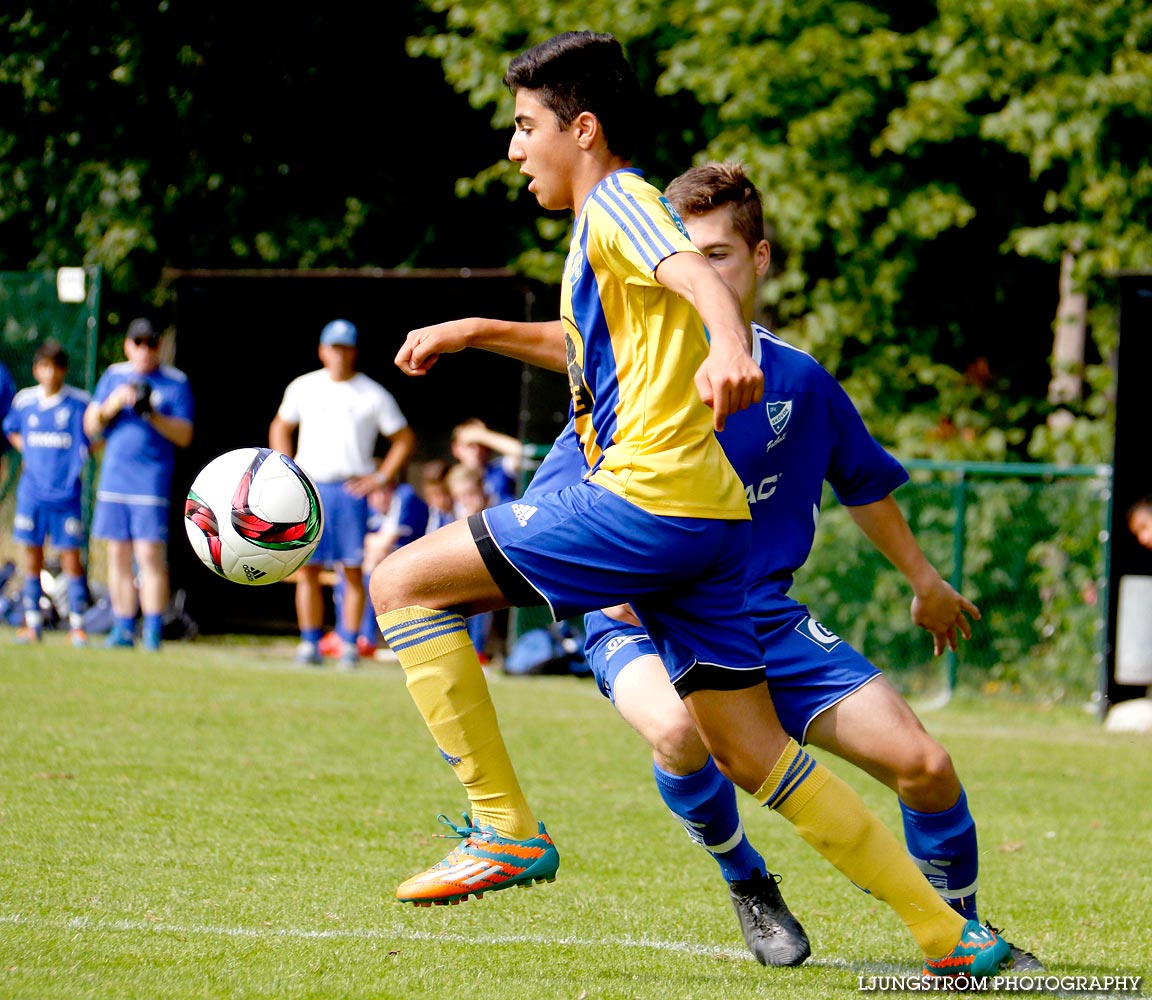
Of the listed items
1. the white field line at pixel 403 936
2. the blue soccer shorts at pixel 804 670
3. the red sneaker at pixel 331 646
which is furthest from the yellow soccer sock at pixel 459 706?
the red sneaker at pixel 331 646

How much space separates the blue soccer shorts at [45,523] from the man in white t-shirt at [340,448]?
180cm

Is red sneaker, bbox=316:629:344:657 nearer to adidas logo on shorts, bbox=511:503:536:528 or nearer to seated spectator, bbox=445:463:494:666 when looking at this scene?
seated spectator, bbox=445:463:494:666

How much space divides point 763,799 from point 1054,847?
2.85 metres

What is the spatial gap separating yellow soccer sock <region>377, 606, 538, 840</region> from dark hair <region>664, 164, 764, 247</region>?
1.38 metres

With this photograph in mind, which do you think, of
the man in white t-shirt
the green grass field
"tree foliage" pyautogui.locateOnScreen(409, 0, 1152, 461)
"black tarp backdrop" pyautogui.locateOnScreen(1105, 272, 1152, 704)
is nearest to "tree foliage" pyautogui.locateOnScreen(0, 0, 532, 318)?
"tree foliage" pyautogui.locateOnScreen(409, 0, 1152, 461)

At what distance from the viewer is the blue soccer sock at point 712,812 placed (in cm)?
421

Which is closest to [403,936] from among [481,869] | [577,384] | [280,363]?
[481,869]

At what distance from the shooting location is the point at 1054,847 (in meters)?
6.10

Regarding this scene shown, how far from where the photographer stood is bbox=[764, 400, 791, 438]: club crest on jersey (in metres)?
4.23

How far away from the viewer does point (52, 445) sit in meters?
11.9

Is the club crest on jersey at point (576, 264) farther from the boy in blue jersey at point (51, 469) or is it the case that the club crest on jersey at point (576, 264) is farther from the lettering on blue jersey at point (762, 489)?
the boy in blue jersey at point (51, 469)

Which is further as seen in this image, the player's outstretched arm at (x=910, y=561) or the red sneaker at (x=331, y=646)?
the red sneaker at (x=331, y=646)

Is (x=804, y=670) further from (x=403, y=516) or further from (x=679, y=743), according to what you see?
(x=403, y=516)

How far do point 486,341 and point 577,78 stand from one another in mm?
736
